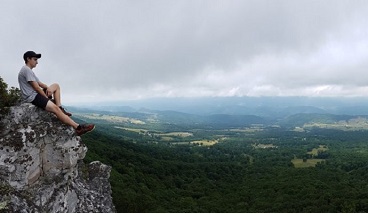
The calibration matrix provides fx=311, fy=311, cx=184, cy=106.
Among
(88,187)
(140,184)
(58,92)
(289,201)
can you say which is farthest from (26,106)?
(289,201)

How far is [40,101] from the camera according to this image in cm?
1395

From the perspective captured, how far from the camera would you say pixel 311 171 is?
13138 cm

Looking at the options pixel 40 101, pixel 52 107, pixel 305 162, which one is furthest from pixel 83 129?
pixel 305 162

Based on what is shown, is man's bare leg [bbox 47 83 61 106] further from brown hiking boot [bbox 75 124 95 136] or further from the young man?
brown hiking boot [bbox 75 124 95 136]

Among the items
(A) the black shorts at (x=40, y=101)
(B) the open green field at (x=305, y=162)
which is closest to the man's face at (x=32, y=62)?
(A) the black shorts at (x=40, y=101)

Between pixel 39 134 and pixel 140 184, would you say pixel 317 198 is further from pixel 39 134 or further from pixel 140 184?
pixel 39 134

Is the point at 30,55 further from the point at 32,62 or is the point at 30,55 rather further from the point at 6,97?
the point at 6,97

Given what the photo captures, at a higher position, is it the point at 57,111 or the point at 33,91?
the point at 33,91

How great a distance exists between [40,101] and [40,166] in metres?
2.88

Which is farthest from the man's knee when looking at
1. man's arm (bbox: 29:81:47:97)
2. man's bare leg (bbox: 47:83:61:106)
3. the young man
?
man's bare leg (bbox: 47:83:61:106)

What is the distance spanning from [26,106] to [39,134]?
1.68 meters

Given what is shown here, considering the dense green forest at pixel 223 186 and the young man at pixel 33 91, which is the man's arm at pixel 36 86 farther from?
the dense green forest at pixel 223 186

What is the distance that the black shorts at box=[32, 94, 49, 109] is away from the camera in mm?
13930

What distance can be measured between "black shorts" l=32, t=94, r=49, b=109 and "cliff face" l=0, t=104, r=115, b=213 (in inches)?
16.6
